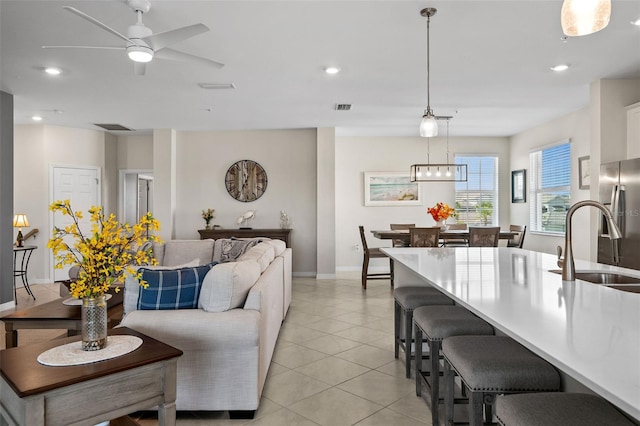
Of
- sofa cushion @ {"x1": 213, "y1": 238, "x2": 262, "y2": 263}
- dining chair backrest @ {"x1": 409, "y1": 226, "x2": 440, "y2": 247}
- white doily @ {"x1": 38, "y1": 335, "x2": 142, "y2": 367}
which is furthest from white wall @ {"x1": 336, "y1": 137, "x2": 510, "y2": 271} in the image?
white doily @ {"x1": 38, "y1": 335, "x2": 142, "y2": 367}

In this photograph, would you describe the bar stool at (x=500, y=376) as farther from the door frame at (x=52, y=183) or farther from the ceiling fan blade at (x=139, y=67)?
the door frame at (x=52, y=183)

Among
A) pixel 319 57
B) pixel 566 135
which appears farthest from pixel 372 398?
pixel 566 135

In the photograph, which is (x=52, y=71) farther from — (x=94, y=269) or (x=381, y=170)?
(x=381, y=170)

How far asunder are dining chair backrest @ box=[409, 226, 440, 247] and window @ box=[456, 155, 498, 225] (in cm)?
269

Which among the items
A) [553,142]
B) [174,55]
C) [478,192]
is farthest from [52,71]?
[478,192]

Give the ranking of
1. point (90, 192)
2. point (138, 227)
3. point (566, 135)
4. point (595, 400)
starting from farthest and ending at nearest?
point (90, 192), point (566, 135), point (138, 227), point (595, 400)

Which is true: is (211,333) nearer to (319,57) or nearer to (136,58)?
(136,58)

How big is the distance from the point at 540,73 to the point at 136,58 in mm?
3956

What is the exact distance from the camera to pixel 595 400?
1255 mm

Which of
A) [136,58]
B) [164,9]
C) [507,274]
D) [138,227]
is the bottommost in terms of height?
[507,274]

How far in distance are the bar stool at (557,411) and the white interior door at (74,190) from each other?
7437 mm

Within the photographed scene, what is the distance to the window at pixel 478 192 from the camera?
8297 millimetres

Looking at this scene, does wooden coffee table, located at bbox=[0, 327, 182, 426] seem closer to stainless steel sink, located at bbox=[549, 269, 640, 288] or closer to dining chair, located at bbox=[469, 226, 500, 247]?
stainless steel sink, located at bbox=[549, 269, 640, 288]

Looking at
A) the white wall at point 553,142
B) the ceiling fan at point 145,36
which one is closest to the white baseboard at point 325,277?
the white wall at point 553,142
